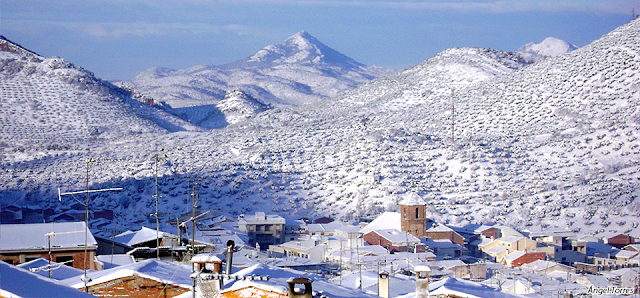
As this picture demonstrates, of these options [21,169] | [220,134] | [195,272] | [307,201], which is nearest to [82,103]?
[220,134]

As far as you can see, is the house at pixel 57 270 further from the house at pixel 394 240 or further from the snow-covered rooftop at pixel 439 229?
the snow-covered rooftop at pixel 439 229

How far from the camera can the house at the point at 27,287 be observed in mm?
6180

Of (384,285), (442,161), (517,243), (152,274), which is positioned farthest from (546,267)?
(442,161)

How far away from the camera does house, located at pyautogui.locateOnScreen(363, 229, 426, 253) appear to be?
3386cm

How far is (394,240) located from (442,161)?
19.6 meters

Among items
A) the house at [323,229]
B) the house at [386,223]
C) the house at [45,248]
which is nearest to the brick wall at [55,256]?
the house at [45,248]

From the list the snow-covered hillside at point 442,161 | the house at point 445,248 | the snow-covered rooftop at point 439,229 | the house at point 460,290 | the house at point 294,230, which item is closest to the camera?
the house at point 460,290

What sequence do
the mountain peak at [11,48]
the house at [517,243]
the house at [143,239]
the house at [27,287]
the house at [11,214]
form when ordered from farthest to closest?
the mountain peak at [11,48]
the house at [11,214]
the house at [517,243]
the house at [143,239]
the house at [27,287]

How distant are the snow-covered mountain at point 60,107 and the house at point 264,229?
3181 cm

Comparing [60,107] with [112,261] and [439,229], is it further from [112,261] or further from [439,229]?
[112,261]

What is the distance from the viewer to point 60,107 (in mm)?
82500

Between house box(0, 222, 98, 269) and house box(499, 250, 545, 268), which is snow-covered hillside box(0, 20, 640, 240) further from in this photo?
house box(0, 222, 98, 269)

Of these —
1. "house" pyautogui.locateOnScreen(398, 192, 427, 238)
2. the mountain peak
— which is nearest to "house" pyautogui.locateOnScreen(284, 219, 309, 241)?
"house" pyautogui.locateOnScreen(398, 192, 427, 238)

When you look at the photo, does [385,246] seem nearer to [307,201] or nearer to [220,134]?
[307,201]
